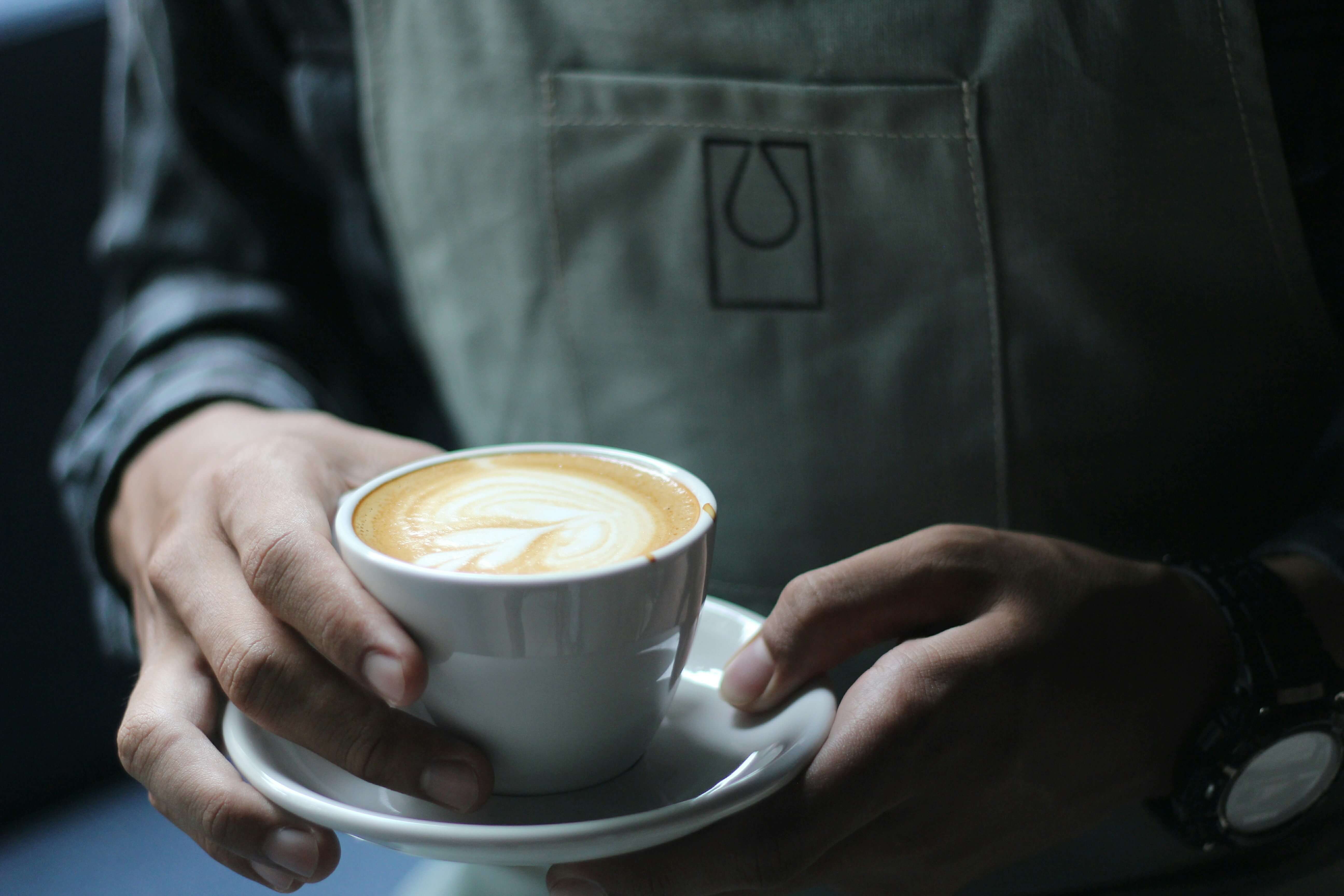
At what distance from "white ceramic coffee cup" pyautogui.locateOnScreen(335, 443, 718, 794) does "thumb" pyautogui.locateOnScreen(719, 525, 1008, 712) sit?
1.5 inches

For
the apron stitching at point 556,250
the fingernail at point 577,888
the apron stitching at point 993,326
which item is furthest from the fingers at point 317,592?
the apron stitching at point 993,326

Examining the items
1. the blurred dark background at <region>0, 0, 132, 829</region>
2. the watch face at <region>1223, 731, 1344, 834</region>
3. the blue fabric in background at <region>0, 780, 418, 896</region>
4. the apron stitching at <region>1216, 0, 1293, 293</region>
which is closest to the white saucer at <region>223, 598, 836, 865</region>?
the watch face at <region>1223, 731, 1344, 834</region>

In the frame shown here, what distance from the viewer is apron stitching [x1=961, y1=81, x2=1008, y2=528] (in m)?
0.60

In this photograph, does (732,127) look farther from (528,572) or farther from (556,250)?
(528,572)

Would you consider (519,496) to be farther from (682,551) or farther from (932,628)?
(932,628)

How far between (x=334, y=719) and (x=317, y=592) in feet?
0.19

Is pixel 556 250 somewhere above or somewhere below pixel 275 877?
above

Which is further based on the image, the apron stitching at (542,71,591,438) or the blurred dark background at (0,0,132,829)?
the blurred dark background at (0,0,132,829)

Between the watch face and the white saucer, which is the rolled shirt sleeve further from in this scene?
the watch face

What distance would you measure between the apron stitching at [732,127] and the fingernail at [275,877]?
479 mm

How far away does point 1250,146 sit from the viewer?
584 mm

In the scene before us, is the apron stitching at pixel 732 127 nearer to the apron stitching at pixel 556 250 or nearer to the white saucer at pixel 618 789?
the apron stitching at pixel 556 250

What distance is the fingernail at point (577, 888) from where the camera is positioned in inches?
16.5

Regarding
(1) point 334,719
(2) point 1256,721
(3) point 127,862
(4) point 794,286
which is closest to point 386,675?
(1) point 334,719
